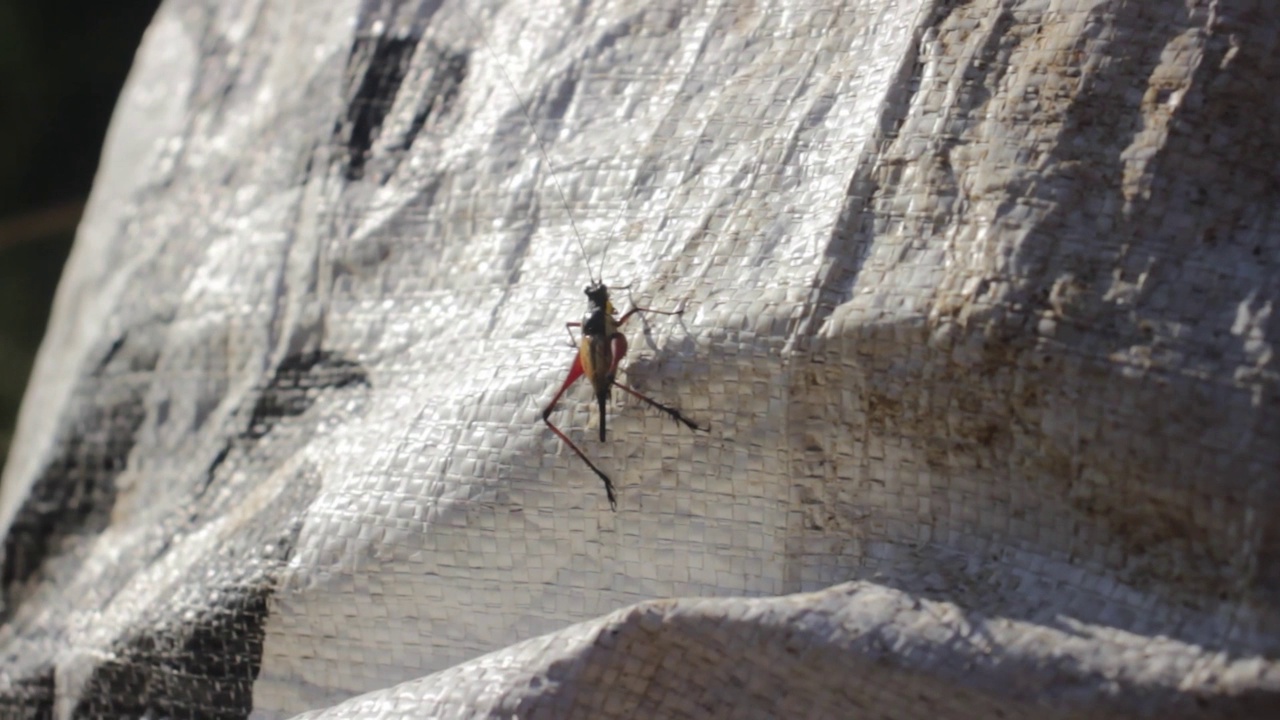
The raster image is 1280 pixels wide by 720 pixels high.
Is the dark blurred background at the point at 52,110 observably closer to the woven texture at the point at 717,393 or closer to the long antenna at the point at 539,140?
the woven texture at the point at 717,393

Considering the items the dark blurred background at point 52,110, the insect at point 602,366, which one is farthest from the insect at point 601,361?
the dark blurred background at point 52,110

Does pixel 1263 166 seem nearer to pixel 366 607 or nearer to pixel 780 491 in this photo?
pixel 780 491

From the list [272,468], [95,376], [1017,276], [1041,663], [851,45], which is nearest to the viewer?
[1041,663]

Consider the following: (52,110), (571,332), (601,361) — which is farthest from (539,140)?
(52,110)

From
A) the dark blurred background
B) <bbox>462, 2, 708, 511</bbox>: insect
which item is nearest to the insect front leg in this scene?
<bbox>462, 2, 708, 511</bbox>: insect

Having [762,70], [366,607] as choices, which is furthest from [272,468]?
[762,70]

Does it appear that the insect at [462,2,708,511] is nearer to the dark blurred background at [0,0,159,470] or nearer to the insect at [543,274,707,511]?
the insect at [543,274,707,511]

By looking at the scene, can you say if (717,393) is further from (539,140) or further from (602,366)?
(539,140)
